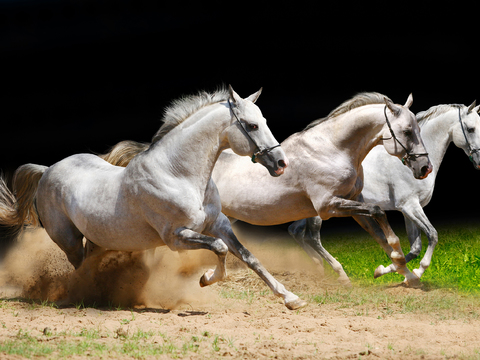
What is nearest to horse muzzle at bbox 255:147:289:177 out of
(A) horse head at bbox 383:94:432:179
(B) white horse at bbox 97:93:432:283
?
(B) white horse at bbox 97:93:432:283

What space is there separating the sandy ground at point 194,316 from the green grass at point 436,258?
0.65 meters

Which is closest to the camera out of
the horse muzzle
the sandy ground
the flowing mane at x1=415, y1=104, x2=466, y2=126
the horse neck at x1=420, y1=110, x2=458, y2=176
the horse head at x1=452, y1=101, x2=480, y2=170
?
the sandy ground

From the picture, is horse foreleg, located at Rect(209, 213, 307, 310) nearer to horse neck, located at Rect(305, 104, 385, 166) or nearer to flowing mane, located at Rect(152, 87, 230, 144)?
flowing mane, located at Rect(152, 87, 230, 144)

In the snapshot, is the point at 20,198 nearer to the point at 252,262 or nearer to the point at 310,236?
the point at 252,262

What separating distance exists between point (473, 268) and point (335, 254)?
242cm

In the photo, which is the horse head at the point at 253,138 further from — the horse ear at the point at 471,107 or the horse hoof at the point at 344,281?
the horse ear at the point at 471,107

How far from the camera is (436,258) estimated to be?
24.4 ft

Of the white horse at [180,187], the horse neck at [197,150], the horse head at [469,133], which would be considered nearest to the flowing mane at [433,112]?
the horse head at [469,133]

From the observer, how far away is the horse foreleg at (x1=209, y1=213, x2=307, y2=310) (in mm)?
4355

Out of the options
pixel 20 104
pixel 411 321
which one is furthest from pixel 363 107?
pixel 20 104

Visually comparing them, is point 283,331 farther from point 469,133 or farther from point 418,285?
point 469,133

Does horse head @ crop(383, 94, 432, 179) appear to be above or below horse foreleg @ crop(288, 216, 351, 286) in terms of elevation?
above

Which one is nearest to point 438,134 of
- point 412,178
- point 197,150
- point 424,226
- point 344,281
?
point 412,178

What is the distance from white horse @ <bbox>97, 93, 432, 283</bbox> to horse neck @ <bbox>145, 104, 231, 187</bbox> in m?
1.37
